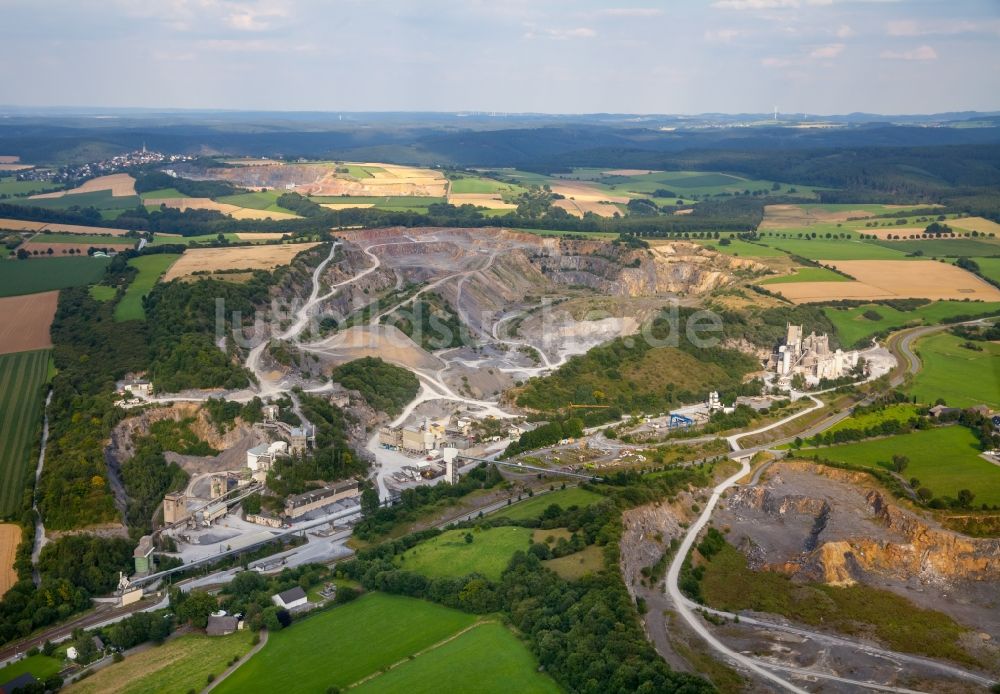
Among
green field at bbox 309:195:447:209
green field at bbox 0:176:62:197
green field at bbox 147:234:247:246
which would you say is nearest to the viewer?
green field at bbox 147:234:247:246

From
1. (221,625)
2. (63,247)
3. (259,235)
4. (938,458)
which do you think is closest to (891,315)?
(938,458)

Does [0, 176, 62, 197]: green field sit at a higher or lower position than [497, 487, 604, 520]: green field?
higher

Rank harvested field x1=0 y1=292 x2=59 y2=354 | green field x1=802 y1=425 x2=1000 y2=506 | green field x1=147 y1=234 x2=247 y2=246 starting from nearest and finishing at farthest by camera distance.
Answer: green field x1=802 y1=425 x2=1000 y2=506
harvested field x1=0 y1=292 x2=59 y2=354
green field x1=147 y1=234 x2=247 y2=246

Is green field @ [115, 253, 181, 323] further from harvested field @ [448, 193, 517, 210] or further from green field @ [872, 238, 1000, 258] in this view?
green field @ [872, 238, 1000, 258]

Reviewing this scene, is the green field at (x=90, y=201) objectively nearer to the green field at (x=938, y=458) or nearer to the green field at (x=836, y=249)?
the green field at (x=836, y=249)

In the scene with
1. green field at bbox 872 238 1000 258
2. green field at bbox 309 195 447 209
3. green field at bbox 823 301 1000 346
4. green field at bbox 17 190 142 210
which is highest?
green field at bbox 309 195 447 209

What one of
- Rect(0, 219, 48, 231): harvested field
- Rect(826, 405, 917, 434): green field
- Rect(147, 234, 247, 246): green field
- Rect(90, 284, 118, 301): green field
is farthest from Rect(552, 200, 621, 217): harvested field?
Rect(826, 405, 917, 434): green field
